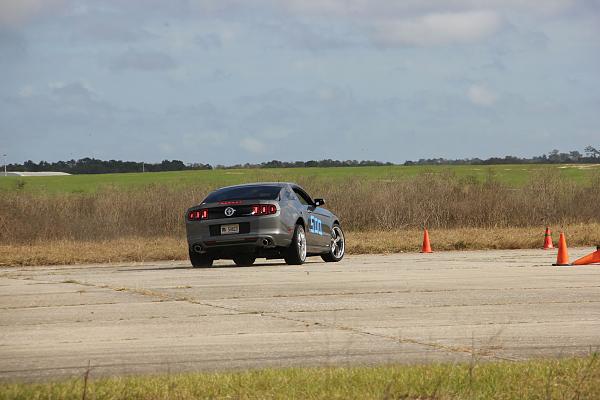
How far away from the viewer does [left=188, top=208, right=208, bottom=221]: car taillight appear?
21984 millimetres

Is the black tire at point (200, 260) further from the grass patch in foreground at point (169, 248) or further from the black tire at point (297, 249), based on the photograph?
the grass patch in foreground at point (169, 248)

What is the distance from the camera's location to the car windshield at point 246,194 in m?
22.2

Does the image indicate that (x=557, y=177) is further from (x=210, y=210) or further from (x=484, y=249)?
(x=210, y=210)

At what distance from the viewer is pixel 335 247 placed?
24.8 metres

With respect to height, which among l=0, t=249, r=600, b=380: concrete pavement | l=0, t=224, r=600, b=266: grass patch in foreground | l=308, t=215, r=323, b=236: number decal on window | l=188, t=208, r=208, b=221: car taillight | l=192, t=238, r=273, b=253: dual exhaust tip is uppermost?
l=188, t=208, r=208, b=221: car taillight

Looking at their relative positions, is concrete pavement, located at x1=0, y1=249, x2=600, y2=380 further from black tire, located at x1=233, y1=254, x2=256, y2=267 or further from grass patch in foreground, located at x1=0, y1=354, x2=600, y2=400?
black tire, located at x1=233, y1=254, x2=256, y2=267

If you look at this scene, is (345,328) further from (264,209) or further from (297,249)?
(297,249)

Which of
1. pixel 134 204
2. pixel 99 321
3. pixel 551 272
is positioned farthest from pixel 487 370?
pixel 134 204

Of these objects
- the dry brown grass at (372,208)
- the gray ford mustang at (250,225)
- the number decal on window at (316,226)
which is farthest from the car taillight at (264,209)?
the dry brown grass at (372,208)

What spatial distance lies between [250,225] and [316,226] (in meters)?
2.19

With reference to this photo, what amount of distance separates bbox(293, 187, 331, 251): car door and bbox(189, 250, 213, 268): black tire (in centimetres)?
205

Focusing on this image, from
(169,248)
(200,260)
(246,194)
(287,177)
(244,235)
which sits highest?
(287,177)

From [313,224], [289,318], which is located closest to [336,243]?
[313,224]

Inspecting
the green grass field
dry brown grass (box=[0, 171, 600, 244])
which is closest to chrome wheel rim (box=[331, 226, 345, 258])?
dry brown grass (box=[0, 171, 600, 244])
